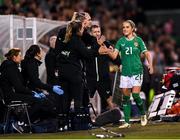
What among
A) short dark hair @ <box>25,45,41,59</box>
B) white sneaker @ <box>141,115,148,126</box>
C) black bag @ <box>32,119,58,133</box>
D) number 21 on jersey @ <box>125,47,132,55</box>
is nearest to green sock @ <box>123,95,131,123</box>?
white sneaker @ <box>141,115,148,126</box>

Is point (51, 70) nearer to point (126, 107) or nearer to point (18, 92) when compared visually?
point (18, 92)

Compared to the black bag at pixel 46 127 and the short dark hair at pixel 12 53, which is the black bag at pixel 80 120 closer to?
the black bag at pixel 46 127

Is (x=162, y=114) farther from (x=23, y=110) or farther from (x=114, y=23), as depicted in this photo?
(x=114, y=23)

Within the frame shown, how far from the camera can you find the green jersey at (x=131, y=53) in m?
18.4

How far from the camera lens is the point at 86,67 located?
20172 millimetres

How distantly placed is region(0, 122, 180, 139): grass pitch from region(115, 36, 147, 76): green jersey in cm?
113

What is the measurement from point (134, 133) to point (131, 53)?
2.02 m

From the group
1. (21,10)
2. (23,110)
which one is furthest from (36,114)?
(21,10)

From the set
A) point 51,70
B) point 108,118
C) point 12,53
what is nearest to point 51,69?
point 51,70

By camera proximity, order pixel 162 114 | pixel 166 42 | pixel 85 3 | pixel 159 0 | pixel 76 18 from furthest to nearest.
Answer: pixel 159 0 → pixel 166 42 → pixel 85 3 → pixel 162 114 → pixel 76 18

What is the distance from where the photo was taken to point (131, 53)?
18391 millimetres

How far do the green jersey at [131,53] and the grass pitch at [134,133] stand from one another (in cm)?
113

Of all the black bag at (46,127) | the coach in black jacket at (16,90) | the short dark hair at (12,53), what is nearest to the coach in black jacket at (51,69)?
the short dark hair at (12,53)

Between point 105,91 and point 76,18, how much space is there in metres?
2.96
